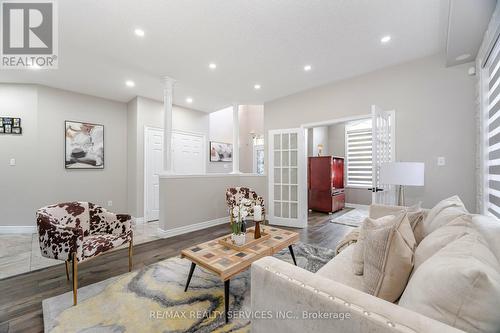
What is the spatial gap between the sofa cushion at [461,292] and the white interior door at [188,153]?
4.98 metres

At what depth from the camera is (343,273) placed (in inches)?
54.6

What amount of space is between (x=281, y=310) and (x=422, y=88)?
11.8 feet

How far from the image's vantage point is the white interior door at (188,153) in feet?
16.7

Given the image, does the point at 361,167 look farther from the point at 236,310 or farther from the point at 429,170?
the point at 236,310

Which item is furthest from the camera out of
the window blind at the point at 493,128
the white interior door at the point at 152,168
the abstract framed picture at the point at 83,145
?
the white interior door at the point at 152,168

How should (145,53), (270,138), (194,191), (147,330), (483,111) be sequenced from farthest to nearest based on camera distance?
(270,138), (194,191), (145,53), (483,111), (147,330)

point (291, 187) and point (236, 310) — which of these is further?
point (291, 187)

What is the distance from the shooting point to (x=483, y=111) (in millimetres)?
2312

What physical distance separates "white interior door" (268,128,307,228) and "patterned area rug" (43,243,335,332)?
1.88 meters

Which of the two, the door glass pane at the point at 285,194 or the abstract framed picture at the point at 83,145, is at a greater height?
the abstract framed picture at the point at 83,145

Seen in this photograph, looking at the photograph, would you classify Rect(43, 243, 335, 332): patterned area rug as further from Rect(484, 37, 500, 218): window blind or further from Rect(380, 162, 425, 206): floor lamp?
Rect(484, 37, 500, 218): window blind

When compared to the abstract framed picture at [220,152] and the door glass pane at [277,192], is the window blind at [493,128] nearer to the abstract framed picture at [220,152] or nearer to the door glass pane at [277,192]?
the door glass pane at [277,192]

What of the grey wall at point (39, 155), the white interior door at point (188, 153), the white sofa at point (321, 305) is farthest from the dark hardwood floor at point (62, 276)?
the grey wall at point (39, 155)

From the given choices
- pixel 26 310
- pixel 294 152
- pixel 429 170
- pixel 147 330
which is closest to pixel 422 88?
pixel 429 170
